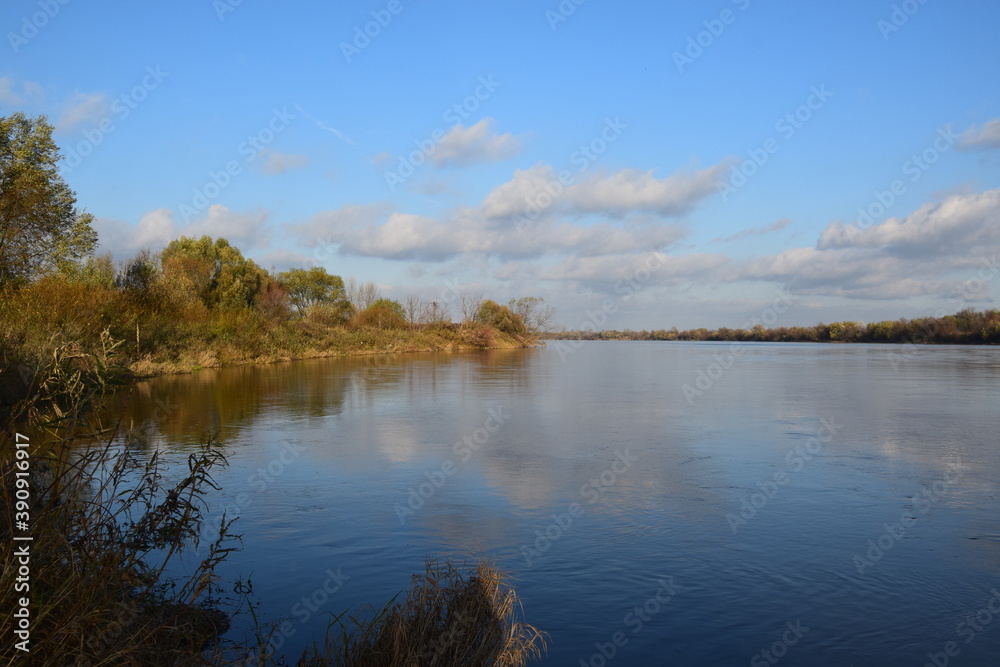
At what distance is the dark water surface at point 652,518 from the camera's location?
14.7 ft

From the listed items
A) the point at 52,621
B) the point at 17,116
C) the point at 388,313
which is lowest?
the point at 52,621

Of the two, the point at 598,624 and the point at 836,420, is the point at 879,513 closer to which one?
the point at 598,624

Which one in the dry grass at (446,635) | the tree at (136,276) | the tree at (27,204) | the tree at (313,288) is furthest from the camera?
the tree at (313,288)

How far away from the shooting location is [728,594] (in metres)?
4.96

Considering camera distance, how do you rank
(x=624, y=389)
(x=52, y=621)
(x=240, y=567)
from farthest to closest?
(x=624, y=389) < (x=240, y=567) < (x=52, y=621)

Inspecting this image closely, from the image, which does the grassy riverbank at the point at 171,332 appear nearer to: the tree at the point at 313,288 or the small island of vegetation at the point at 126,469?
the small island of vegetation at the point at 126,469

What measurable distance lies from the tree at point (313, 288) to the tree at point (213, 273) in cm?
824

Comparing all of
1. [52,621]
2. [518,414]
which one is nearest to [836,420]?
[518,414]

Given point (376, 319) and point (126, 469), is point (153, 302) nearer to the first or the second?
point (126, 469)

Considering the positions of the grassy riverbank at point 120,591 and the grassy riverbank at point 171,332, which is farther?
the grassy riverbank at point 171,332

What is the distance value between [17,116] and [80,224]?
17.9ft

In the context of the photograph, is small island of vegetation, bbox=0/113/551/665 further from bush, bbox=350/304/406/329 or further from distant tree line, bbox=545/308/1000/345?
distant tree line, bbox=545/308/1000/345

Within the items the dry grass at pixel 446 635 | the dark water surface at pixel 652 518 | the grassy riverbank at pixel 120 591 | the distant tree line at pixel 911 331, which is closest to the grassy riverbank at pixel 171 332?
the grassy riverbank at pixel 120 591

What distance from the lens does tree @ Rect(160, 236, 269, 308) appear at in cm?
3619
